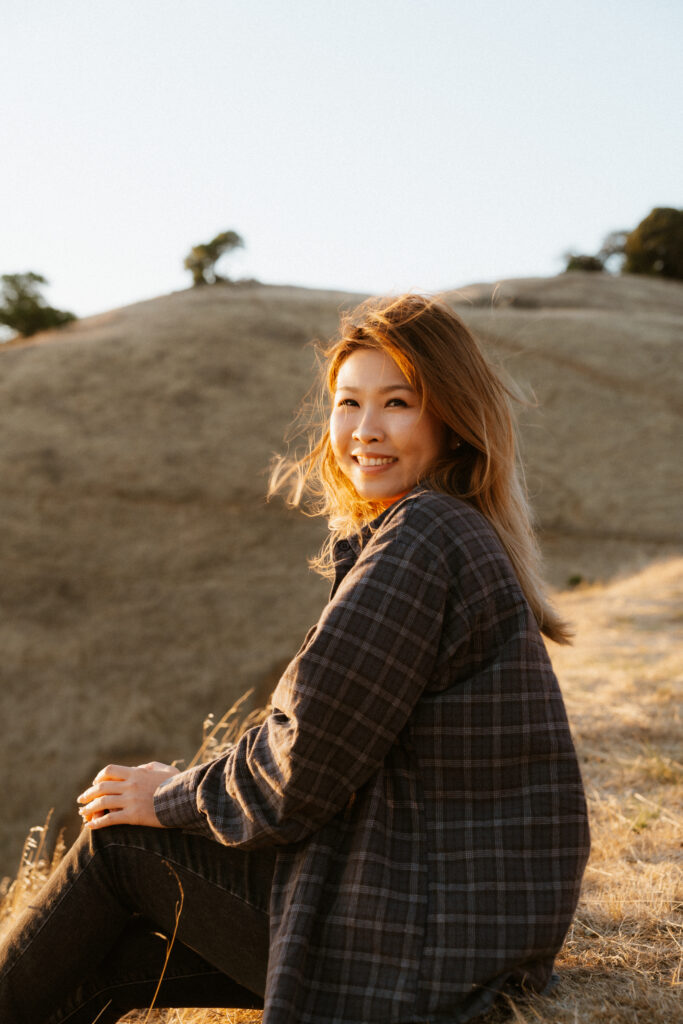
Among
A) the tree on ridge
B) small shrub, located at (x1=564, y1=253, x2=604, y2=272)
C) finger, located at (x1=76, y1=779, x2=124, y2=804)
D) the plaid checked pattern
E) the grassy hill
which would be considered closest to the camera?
the plaid checked pattern

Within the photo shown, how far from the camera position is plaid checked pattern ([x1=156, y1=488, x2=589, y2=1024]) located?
5.75 ft

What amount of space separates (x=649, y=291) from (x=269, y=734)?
161ft

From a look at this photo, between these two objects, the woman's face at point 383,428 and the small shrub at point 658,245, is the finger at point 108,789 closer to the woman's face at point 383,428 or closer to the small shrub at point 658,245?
the woman's face at point 383,428

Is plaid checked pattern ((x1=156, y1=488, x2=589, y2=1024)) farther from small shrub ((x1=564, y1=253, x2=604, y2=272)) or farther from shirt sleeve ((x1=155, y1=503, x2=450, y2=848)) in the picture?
small shrub ((x1=564, y1=253, x2=604, y2=272))

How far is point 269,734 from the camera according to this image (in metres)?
1.86

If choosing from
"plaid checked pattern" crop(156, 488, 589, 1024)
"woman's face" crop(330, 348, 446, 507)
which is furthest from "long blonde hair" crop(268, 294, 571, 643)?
"plaid checked pattern" crop(156, 488, 589, 1024)

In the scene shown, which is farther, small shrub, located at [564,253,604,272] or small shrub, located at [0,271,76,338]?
small shrub, located at [564,253,604,272]

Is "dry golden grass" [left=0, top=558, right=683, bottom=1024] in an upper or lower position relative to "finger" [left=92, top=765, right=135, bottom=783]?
lower

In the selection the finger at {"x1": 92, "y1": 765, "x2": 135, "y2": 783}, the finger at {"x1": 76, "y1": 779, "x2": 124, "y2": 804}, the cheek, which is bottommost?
the finger at {"x1": 76, "y1": 779, "x2": 124, "y2": 804}

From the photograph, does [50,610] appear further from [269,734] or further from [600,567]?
[269,734]

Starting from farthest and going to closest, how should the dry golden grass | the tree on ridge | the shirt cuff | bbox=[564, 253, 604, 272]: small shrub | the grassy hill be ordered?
bbox=[564, 253, 604, 272]: small shrub, the tree on ridge, the grassy hill, the dry golden grass, the shirt cuff

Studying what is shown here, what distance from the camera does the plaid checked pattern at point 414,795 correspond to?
5.75 ft

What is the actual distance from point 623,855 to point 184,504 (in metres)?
21.8

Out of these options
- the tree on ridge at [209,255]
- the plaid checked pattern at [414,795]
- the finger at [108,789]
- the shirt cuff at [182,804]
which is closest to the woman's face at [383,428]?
the plaid checked pattern at [414,795]
